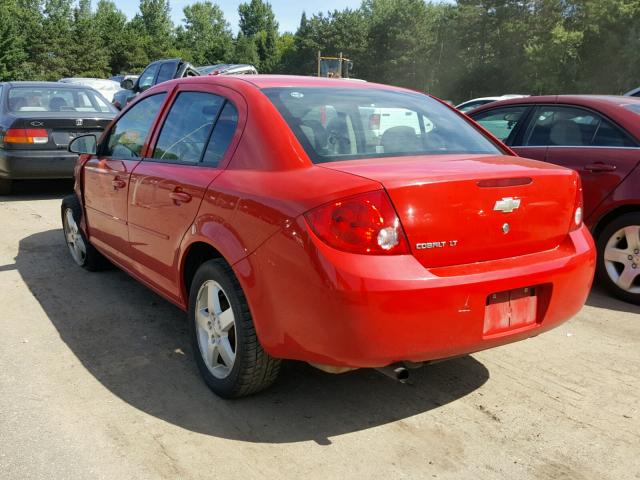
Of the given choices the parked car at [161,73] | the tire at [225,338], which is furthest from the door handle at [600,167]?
the parked car at [161,73]

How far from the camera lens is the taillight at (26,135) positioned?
794 cm

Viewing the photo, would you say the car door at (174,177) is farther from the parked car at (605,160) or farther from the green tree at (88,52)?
the green tree at (88,52)

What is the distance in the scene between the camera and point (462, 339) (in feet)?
8.18

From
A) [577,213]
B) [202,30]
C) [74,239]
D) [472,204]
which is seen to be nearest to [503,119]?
[577,213]

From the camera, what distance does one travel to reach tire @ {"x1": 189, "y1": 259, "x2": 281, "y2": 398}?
2799mm

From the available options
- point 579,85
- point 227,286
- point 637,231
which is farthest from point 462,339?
point 579,85

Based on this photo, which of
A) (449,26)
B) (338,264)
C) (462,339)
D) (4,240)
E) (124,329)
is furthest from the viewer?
(449,26)

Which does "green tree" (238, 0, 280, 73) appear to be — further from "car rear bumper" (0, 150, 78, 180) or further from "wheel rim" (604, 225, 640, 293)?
"wheel rim" (604, 225, 640, 293)

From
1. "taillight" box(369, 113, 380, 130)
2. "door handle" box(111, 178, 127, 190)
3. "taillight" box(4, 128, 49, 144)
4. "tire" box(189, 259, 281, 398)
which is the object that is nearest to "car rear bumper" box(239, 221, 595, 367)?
"tire" box(189, 259, 281, 398)

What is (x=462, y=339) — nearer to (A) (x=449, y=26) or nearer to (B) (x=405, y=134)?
(B) (x=405, y=134)

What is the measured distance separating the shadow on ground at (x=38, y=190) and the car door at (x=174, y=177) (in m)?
5.65

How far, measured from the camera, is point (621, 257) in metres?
4.62

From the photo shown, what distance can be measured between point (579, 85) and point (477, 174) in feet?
154

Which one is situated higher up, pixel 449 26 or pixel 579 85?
pixel 449 26
